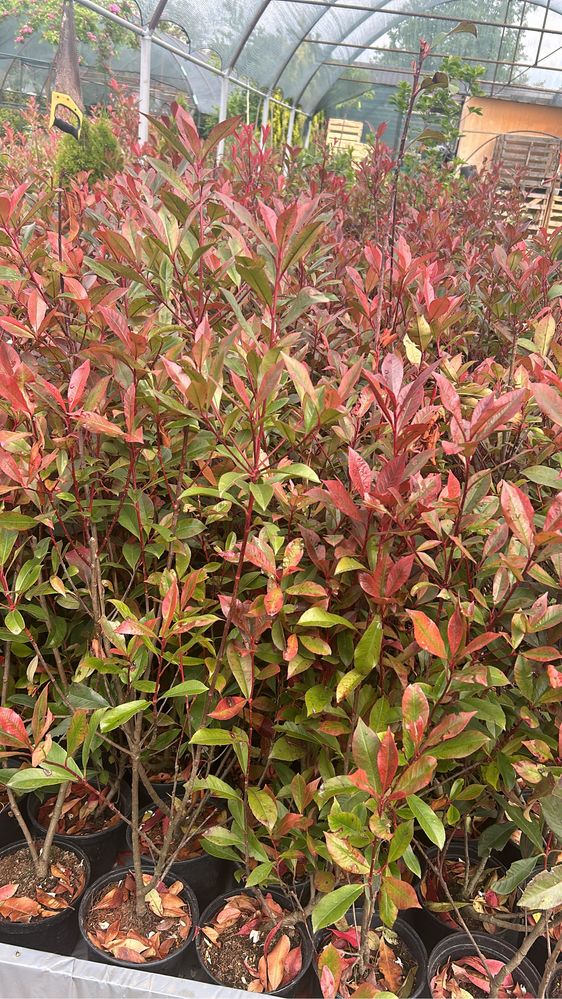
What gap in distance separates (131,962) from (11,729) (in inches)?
23.1

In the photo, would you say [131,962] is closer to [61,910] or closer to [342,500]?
[61,910]

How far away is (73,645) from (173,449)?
1.66 feet

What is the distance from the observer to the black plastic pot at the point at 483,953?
139 cm

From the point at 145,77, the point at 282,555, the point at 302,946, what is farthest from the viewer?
the point at 145,77

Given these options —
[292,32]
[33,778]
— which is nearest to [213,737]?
[33,778]

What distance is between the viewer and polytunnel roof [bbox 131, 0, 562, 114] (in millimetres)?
10945

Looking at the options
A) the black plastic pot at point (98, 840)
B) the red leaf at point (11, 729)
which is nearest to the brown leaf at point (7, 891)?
the black plastic pot at point (98, 840)

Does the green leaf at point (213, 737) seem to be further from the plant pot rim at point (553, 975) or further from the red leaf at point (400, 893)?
the plant pot rim at point (553, 975)

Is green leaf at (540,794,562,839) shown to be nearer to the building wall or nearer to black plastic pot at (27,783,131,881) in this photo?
black plastic pot at (27,783,131,881)

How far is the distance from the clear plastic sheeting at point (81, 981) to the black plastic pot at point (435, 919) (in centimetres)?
53

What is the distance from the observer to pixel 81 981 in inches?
49.0

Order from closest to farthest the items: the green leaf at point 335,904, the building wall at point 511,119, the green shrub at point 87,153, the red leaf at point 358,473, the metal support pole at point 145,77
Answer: the green leaf at point 335,904, the red leaf at point 358,473, the green shrub at point 87,153, the metal support pole at point 145,77, the building wall at point 511,119

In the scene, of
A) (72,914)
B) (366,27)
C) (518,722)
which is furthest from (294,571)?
(366,27)

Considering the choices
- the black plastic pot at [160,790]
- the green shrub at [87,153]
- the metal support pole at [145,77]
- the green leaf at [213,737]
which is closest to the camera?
the green leaf at [213,737]
